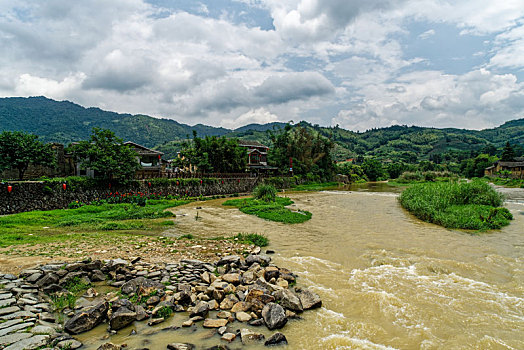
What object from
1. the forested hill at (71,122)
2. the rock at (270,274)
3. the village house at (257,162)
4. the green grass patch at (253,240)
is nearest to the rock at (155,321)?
the rock at (270,274)

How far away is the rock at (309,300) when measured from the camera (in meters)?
6.76

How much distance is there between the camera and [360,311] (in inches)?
267

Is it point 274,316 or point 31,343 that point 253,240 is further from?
point 31,343

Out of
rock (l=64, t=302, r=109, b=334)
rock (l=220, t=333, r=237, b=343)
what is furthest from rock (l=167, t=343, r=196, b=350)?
rock (l=64, t=302, r=109, b=334)

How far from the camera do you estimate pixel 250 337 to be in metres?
5.36

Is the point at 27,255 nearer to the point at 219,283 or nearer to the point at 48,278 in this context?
the point at 48,278

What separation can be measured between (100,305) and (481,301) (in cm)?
970

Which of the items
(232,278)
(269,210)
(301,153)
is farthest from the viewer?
(301,153)

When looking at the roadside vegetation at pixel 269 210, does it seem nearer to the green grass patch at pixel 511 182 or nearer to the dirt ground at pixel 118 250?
the dirt ground at pixel 118 250

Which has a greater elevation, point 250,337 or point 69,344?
point 69,344

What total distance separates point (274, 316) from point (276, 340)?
0.63 meters

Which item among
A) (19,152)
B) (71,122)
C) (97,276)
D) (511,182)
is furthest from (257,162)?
(71,122)

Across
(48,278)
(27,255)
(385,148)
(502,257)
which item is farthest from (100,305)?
(385,148)

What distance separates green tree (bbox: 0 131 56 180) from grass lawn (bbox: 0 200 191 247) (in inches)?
421
